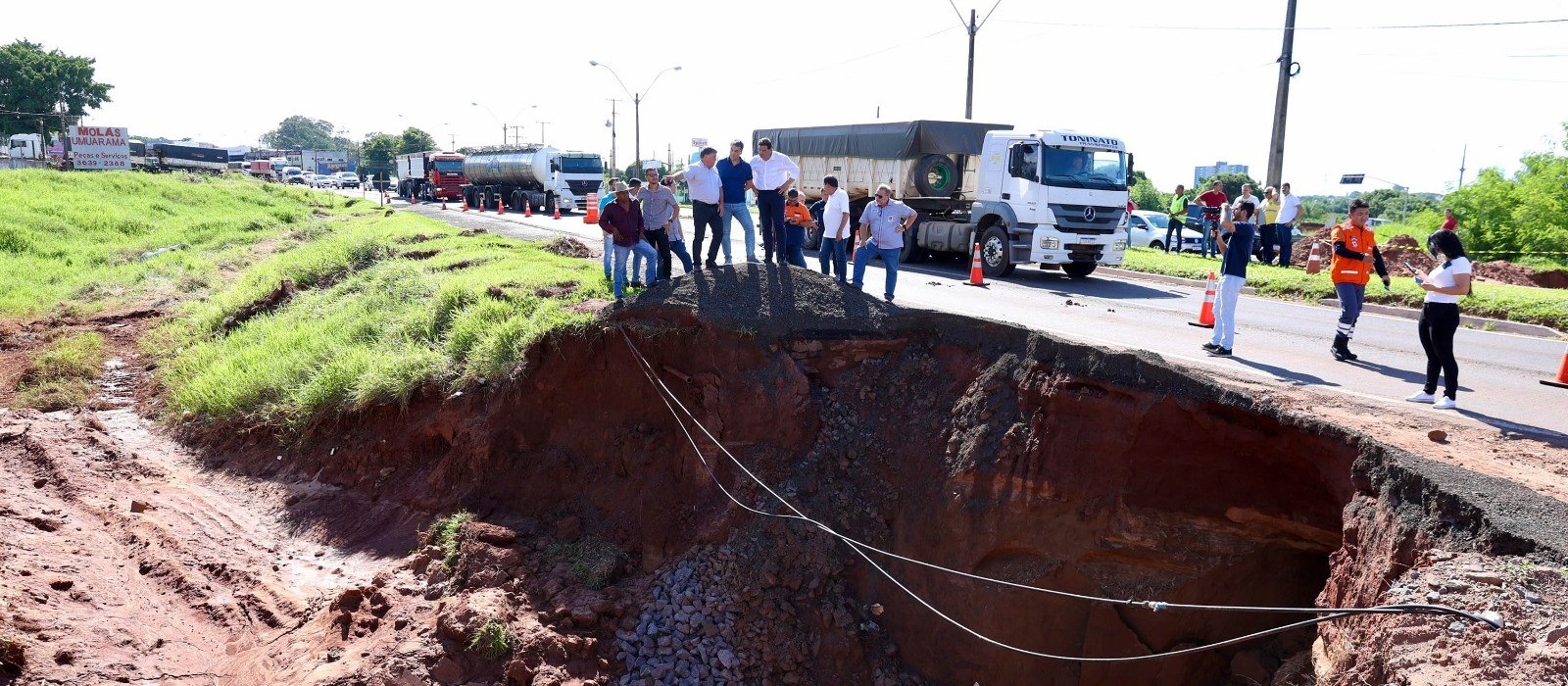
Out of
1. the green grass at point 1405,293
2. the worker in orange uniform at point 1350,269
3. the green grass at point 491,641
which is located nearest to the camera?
the green grass at point 491,641

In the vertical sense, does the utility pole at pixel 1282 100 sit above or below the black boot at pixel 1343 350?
above

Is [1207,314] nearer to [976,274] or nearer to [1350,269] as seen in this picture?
[1350,269]

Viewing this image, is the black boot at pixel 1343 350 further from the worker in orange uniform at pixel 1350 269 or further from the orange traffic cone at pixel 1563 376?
the orange traffic cone at pixel 1563 376

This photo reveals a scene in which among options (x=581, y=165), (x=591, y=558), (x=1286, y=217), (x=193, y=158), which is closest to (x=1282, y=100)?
(x=1286, y=217)

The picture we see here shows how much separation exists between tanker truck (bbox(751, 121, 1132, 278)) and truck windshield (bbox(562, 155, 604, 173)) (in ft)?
61.5

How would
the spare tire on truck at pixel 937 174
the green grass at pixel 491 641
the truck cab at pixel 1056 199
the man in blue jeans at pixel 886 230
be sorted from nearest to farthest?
the green grass at pixel 491 641
the man in blue jeans at pixel 886 230
the truck cab at pixel 1056 199
the spare tire on truck at pixel 937 174

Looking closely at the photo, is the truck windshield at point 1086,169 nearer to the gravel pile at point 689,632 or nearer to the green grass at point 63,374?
the gravel pile at point 689,632

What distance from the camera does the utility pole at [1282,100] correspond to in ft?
63.2

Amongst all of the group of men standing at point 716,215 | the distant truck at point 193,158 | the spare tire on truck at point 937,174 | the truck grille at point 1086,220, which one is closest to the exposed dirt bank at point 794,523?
the group of men standing at point 716,215

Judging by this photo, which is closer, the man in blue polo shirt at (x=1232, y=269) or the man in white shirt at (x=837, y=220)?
the man in blue polo shirt at (x=1232, y=269)

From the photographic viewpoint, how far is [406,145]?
93500 millimetres

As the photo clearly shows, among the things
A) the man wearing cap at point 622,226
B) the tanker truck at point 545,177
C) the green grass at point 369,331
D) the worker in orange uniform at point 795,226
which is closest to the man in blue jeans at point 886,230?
the worker in orange uniform at point 795,226

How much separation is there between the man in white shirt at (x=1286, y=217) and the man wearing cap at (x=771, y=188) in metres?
12.2

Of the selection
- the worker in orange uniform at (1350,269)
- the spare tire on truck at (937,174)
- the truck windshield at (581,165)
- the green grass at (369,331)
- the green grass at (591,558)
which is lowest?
the green grass at (591,558)
